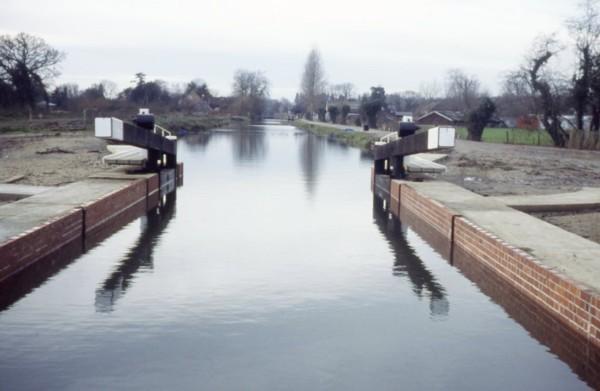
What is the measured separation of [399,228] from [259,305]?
21.3ft

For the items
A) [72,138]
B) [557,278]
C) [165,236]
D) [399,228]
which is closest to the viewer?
[557,278]

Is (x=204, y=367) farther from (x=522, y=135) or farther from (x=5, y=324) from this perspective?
(x=522, y=135)

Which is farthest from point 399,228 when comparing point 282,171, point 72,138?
point 72,138

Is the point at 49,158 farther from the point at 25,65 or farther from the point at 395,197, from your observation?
the point at 25,65

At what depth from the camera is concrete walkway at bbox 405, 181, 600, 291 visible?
803cm

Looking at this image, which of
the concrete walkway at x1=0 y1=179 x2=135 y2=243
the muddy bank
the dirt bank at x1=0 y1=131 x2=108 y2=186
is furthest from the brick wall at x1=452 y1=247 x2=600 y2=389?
the dirt bank at x1=0 y1=131 x2=108 y2=186

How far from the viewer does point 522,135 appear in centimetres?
4634

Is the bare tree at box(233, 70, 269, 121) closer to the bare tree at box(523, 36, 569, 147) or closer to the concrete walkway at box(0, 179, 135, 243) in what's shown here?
the bare tree at box(523, 36, 569, 147)

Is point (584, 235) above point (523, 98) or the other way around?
the other way around

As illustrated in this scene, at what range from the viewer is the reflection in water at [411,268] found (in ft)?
29.5

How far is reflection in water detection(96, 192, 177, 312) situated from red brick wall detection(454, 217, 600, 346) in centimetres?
475

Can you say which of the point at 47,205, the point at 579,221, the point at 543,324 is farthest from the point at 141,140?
the point at 543,324

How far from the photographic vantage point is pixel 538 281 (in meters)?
8.12

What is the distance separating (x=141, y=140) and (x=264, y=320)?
9.42m
